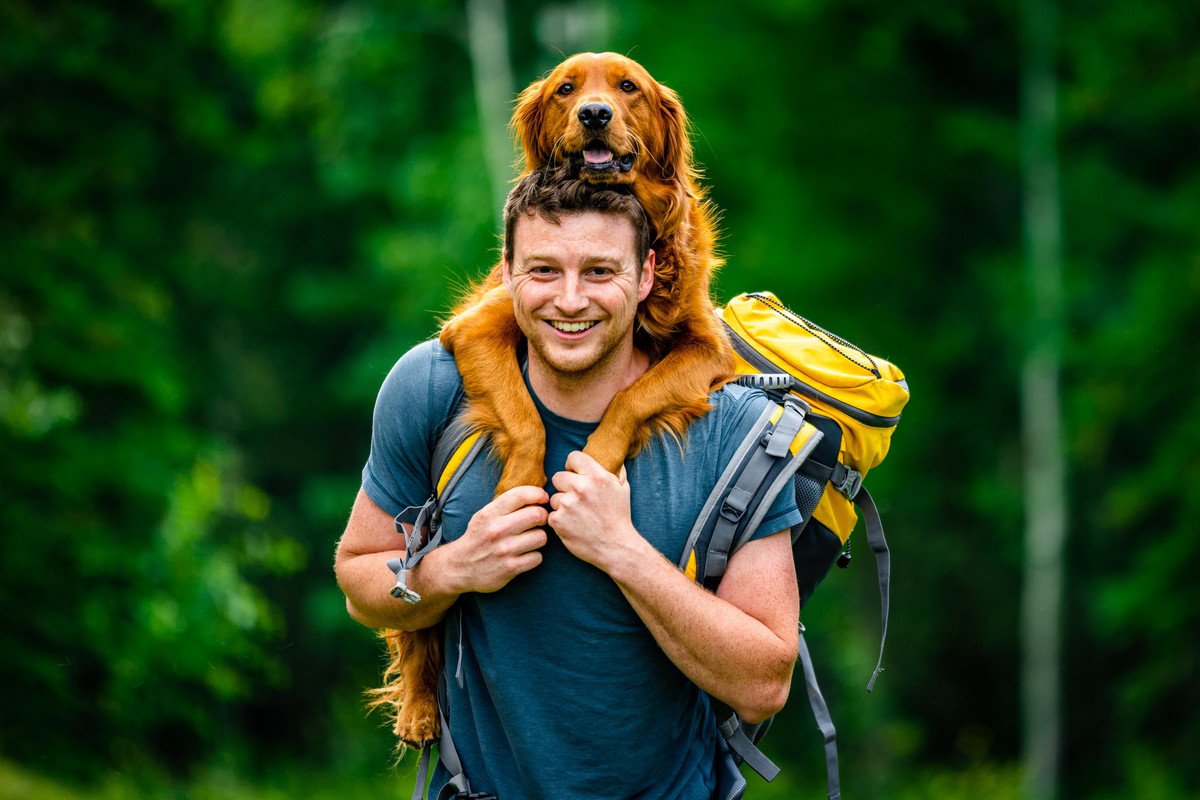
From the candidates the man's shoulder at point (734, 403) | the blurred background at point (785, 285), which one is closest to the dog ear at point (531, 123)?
the man's shoulder at point (734, 403)

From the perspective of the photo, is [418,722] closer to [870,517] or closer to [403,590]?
[403,590]

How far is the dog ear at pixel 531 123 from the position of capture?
3.27m

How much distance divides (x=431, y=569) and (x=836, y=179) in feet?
36.0

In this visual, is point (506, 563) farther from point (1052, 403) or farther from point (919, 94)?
point (919, 94)

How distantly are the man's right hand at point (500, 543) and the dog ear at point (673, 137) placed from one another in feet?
3.30

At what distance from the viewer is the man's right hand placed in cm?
254

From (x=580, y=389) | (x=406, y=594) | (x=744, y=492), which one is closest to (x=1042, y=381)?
(x=580, y=389)

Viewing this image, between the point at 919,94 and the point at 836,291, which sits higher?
the point at 919,94

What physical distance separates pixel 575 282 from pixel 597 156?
42 centimetres

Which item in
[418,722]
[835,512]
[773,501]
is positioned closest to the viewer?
[773,501]

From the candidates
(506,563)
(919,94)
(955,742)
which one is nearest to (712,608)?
(506,563)

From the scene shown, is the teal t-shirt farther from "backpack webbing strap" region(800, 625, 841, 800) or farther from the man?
"backpack webbing strap" region(800, 625, 841, 800)

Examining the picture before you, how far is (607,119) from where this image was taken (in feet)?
9.89

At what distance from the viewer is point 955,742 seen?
15828 millimetres
